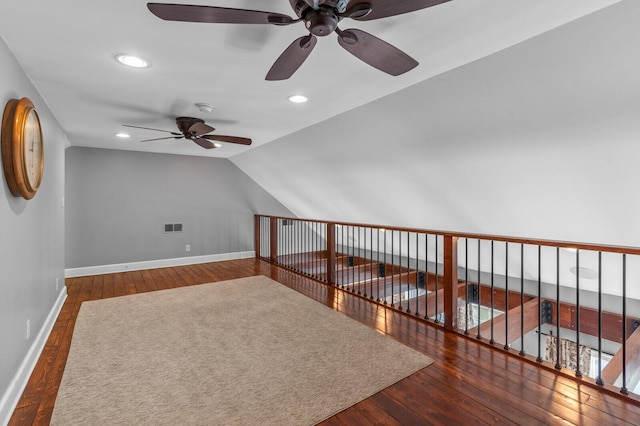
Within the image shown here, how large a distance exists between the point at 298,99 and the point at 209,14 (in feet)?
5.68

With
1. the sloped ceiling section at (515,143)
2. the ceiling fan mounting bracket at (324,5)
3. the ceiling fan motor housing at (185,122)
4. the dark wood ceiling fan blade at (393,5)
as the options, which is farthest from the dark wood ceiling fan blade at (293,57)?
the ceiling fan motor housing at (185,122)

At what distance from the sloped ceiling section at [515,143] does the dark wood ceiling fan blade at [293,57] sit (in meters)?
1.29

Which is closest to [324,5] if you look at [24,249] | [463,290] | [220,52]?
[220,52]

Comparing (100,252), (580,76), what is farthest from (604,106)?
(100,252)

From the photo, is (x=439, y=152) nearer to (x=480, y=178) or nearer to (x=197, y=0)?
(x=480, y=178)

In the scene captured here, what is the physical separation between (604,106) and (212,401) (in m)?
3.23

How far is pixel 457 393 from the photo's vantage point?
2014 millimetres

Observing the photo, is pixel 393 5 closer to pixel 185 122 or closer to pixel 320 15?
pixel 320 15

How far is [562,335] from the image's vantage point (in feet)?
16.7

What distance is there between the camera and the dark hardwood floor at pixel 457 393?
178cm

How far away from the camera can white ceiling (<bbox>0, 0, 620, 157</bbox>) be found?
1.61 meters

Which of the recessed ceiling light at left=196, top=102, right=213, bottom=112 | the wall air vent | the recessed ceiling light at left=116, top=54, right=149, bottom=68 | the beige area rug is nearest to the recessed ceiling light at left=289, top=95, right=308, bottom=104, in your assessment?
the recessed ceiling light at left=196, top=102, right=213, bottom=112

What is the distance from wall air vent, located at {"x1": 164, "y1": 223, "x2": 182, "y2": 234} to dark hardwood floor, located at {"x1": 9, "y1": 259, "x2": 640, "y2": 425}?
2874mm

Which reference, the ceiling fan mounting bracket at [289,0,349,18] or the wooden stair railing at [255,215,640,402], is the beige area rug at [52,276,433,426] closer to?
the wooden stair railing at [255,215,640,402]
